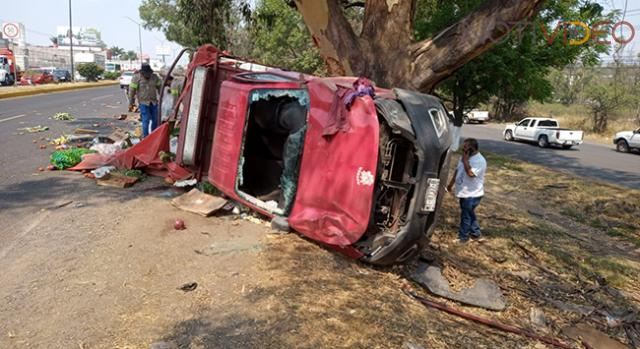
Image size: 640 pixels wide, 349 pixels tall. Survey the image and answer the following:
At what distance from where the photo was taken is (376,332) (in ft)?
11.3

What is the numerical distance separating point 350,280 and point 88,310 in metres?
2.12

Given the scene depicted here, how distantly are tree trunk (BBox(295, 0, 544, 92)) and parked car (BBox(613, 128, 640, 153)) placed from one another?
2064 cm

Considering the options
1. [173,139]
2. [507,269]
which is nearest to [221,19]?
[173,139]

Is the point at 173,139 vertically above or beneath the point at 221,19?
beneath

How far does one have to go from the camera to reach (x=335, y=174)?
4.50m

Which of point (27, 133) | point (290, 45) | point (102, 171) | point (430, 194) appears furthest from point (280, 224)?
point (290, 45)

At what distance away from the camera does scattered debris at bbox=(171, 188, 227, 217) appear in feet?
18.8

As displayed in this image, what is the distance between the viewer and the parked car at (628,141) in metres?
22.6

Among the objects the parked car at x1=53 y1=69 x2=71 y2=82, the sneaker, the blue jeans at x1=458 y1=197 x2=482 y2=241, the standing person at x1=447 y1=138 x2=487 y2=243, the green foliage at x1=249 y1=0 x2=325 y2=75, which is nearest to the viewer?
the standing person at x1=447 y1=138 x2=487 y2=243

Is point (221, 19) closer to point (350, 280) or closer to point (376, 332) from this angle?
point (350, 280)

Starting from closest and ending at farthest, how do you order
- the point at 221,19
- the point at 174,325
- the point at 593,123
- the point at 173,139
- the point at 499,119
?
the point at 174,325, the point at 173,139, the point at 221,19, the point at 593,123, the point at 499,119

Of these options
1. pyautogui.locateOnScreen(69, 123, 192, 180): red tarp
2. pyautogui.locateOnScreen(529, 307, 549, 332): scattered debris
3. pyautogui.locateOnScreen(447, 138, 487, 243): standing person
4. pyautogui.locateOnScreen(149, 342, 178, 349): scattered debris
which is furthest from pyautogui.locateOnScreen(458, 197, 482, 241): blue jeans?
pyautogui.locateOnScreen(149, 342, 178, 349): scattered debris

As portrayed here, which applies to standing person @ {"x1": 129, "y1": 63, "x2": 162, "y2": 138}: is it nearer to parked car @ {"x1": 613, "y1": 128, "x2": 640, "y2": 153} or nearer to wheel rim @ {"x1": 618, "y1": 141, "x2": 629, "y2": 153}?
parked car @ {"x1": 613, "y1": 128, "x2": 640, "y2": 153}

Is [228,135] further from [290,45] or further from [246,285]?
[290,45]
